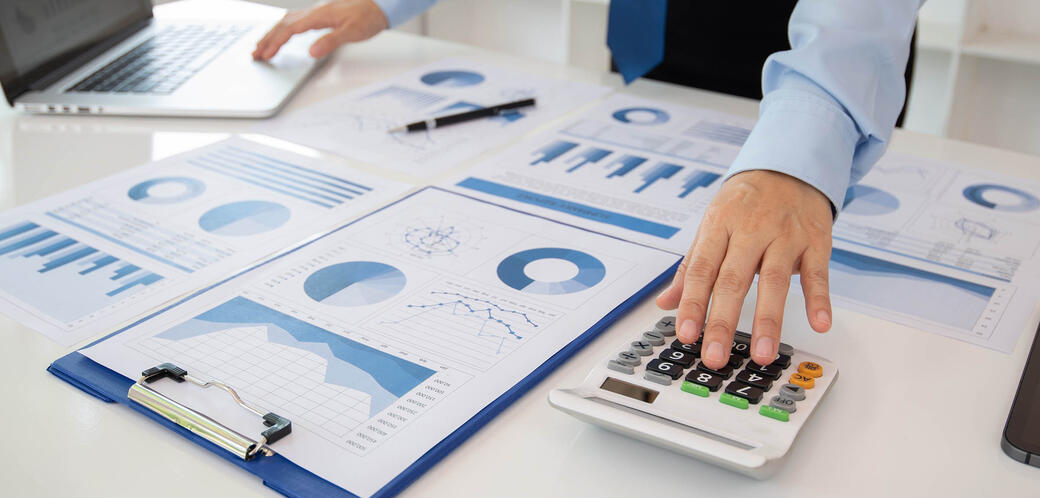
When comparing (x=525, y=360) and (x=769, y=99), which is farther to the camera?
(x=769, y=99)

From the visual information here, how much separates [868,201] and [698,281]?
339 mm

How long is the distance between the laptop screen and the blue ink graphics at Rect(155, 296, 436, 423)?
64cm

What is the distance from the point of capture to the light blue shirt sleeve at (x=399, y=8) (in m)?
1.32

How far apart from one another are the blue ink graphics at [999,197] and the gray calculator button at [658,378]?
0.49 metres

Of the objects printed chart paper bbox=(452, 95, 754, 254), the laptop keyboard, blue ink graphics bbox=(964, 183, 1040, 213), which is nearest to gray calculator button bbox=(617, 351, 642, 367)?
printed chart paper bbox=(452, 95, 754, 254)

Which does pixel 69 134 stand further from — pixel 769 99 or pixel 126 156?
pixel 769 99

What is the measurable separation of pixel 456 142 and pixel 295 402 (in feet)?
1.69

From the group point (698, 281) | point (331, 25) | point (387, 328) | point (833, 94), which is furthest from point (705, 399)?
point (331, 25)

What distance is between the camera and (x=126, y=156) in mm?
978

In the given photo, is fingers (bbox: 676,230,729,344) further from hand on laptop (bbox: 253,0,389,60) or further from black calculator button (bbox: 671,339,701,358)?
hand on laptop (bbox: 253,0,389,60)

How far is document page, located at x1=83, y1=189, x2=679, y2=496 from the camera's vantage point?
0.53m

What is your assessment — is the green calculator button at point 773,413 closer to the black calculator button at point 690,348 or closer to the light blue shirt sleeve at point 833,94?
the black calculator button at point 690,348

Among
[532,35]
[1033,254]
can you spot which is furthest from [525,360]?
[532,35]

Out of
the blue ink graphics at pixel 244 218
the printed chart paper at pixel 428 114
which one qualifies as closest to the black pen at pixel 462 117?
the printed chart paper at pixel 428 114
